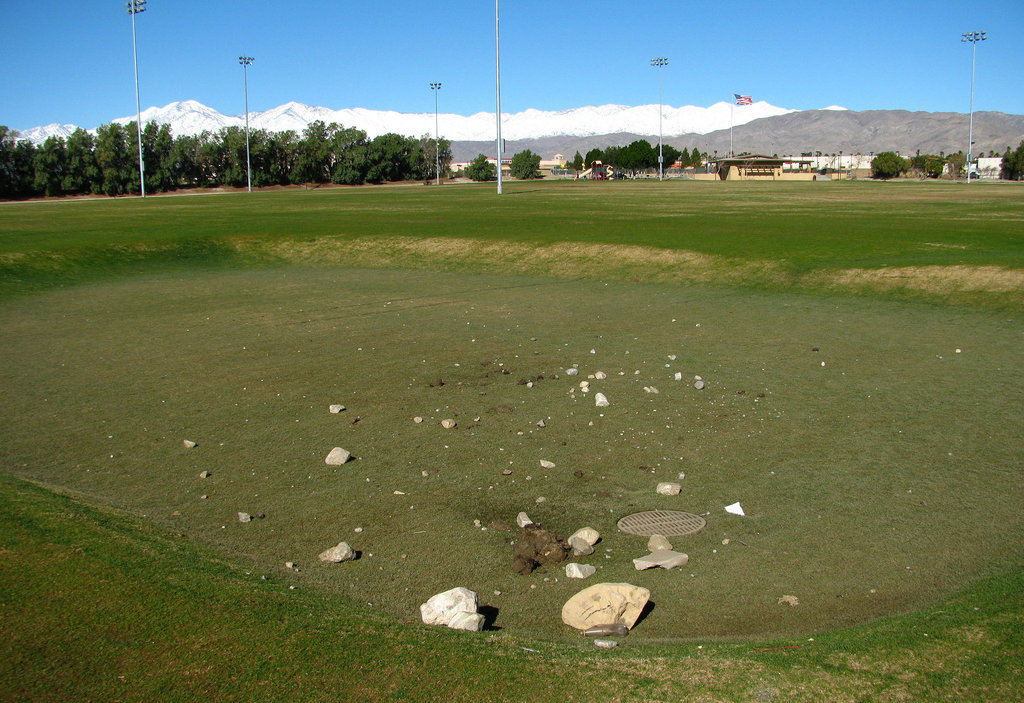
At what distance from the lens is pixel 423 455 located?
784 cm

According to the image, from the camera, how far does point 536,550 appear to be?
5832mm

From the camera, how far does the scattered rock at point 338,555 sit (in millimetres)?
5707

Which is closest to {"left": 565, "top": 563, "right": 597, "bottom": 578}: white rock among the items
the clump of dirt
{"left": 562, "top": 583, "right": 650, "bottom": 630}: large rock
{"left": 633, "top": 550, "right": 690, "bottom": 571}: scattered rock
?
the clump of dirt

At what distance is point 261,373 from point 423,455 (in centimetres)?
417

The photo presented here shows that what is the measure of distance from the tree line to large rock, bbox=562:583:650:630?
11209 cm

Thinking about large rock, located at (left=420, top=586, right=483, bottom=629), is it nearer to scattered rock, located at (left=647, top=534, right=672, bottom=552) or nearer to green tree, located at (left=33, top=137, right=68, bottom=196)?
scattered rock, located at (left=647, top=534, right=672, bottom=552)

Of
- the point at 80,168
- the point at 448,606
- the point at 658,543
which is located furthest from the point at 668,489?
the point at 80,168

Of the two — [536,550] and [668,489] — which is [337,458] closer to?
[536,550]

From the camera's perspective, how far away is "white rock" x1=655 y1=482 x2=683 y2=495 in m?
6.88

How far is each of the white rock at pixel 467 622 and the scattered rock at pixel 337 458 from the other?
10.5 ft

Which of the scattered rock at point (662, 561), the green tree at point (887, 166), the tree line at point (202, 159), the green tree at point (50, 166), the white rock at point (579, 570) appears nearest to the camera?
the white rock at point (579, 570)

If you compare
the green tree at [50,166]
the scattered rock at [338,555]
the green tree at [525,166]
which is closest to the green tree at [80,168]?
the green tree at [50,166]

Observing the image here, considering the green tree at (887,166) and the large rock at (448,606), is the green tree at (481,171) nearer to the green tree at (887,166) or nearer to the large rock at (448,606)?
the green tree at (887,166)

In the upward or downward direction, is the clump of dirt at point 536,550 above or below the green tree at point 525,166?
below
